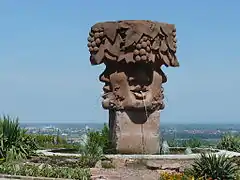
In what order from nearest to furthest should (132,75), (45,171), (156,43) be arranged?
(45,171) → (156,43) → (132,75)

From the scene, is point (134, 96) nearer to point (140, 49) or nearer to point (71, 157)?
point (140, 49)

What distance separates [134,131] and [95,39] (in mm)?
3038

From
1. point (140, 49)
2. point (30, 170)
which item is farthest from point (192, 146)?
point (30, 170)

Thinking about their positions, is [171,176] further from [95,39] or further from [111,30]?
[95,39]

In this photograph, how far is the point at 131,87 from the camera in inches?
756

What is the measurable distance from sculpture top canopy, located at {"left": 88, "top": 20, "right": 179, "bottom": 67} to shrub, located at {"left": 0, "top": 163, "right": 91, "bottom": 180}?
468 centimetres

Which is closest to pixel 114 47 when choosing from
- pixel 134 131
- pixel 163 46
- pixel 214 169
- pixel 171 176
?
pixel 163 46

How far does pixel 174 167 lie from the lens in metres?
16.3

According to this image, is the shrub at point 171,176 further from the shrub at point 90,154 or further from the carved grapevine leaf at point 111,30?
the carved grapevine leaf at point 111,30

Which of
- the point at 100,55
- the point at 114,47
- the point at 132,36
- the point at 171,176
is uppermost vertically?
the point at 132,36

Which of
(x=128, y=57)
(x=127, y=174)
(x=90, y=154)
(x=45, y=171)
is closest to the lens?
(x=45, y=171)

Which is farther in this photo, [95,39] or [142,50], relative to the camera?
[95,39]

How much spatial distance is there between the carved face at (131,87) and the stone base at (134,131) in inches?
12.0

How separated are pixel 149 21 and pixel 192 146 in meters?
6.46
